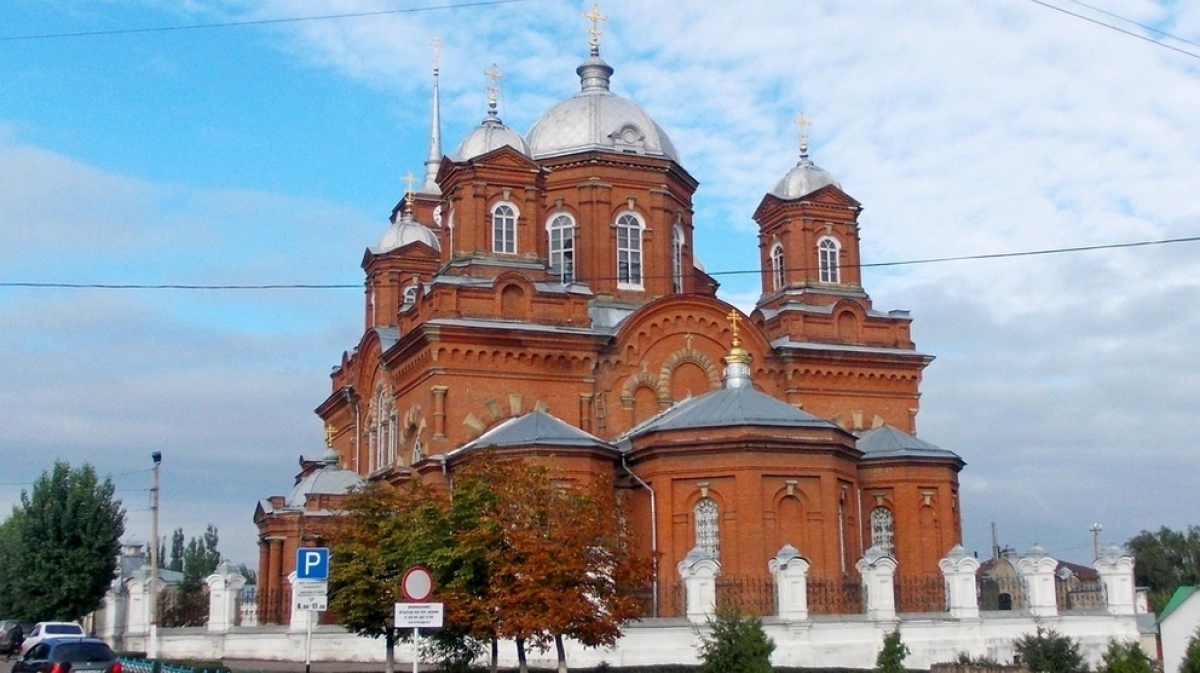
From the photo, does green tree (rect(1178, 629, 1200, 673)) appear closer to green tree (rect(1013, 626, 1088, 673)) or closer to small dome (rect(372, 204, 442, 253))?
green tree (rect(1013, 626, 1088, 673))

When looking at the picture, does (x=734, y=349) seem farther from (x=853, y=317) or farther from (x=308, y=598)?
(x=308, y=598)

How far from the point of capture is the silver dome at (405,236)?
45.9m

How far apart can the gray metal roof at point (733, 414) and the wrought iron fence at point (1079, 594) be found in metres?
6.19

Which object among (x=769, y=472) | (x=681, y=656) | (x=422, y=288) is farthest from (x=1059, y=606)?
(x=422, y=288)

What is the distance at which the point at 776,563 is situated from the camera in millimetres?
26688

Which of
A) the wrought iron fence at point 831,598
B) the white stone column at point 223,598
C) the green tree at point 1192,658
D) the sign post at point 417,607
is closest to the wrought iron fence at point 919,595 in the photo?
the wrought iron fence at point 831,598

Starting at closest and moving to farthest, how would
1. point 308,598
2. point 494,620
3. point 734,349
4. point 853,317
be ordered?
point 308,598 → point 494,620 → point 734,349 → point 853,317

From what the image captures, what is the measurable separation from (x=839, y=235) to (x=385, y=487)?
2010 centimetres

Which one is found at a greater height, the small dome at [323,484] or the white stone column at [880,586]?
the small dome at [323,484]

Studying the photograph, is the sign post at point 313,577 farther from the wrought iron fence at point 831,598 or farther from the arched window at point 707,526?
the arched window at point 707,526

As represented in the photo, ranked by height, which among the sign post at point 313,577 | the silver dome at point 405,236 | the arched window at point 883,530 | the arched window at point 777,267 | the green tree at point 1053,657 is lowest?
the green tree at point 1053,657

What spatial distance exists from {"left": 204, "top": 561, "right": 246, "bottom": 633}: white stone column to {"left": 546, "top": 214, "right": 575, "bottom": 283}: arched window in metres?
12.9

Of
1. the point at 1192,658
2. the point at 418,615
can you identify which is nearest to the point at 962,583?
the point at 1192,658

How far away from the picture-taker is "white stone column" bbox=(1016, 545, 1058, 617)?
2812cm
